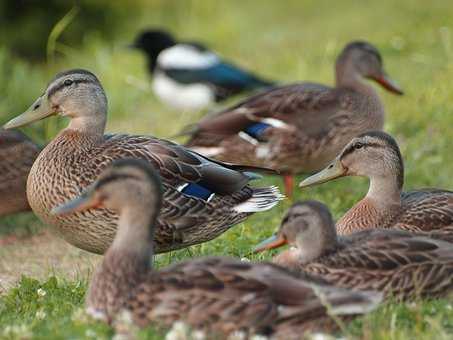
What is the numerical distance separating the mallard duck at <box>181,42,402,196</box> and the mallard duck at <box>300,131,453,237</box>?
1776 mm

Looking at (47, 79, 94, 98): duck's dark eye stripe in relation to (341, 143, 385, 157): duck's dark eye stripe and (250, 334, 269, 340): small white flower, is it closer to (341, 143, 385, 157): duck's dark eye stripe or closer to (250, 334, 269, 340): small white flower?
(341, 143, 385, 157): duck's dark eye stripe

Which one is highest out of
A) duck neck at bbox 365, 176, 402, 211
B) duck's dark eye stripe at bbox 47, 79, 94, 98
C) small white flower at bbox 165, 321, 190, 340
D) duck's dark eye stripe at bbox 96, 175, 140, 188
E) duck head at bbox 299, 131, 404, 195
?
duck's dark eye stripe at bbox 96, 175, 140, 188

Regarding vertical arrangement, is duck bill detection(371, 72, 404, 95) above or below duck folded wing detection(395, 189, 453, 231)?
below

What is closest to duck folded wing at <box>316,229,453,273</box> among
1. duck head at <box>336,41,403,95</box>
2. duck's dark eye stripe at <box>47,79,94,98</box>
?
duck's dark eye stripe at <box>47,79,94,98</box>

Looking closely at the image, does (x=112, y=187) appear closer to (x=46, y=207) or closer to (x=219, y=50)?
(x=46, y=207)

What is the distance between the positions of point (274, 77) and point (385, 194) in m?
6.47

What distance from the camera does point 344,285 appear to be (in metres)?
5.25

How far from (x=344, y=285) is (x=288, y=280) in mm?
687

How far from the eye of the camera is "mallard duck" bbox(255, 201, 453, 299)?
527 centimetres

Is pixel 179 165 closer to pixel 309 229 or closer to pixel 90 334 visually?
pixel 309 229

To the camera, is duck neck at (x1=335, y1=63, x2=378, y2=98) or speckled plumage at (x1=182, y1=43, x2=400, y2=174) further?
duck neck at (x1=335, y1=63, x2=378, y2=98)

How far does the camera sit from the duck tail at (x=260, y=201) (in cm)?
684

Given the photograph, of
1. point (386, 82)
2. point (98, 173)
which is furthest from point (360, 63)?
point (98, 173)

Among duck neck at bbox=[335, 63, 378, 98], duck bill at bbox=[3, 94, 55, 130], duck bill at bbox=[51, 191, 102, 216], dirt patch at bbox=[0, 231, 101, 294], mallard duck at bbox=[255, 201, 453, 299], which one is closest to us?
duck bill at bbox=[51, 191, 102, 216]
